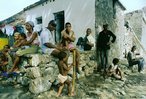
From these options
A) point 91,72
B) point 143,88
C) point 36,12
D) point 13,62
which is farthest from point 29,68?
point 36,12

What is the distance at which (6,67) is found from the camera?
9039mm

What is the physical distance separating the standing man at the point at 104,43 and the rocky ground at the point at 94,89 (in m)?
0.55

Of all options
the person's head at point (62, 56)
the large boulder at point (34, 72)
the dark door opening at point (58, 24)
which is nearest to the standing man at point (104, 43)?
the person's head at point (62, 56)

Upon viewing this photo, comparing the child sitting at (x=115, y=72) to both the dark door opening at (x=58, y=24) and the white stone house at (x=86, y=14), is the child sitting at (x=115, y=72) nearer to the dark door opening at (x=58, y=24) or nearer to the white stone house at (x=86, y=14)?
the white stone house at (x=86, y=14)

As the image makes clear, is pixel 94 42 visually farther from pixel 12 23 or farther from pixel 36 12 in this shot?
pixel 12 23

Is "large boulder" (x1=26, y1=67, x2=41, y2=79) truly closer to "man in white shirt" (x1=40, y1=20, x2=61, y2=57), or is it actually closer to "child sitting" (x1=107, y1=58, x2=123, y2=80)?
"man in white shirt" (x1=40, y1=20, x2=61, y2=57)

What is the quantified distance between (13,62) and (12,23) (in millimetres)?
9860

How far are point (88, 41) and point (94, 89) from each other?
2.26 meters

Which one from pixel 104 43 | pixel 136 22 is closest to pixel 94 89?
pixel 104 43

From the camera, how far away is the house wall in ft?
32.1

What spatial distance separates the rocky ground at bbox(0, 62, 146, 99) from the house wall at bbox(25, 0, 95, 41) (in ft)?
6.67

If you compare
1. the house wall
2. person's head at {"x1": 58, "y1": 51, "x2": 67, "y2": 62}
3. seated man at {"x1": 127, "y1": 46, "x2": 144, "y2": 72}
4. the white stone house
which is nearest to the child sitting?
the white stone house

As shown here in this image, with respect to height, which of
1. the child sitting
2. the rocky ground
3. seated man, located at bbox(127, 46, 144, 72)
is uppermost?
seated man, located at bbox(127, 46, 144, 72)

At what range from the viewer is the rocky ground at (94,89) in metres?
6.83
